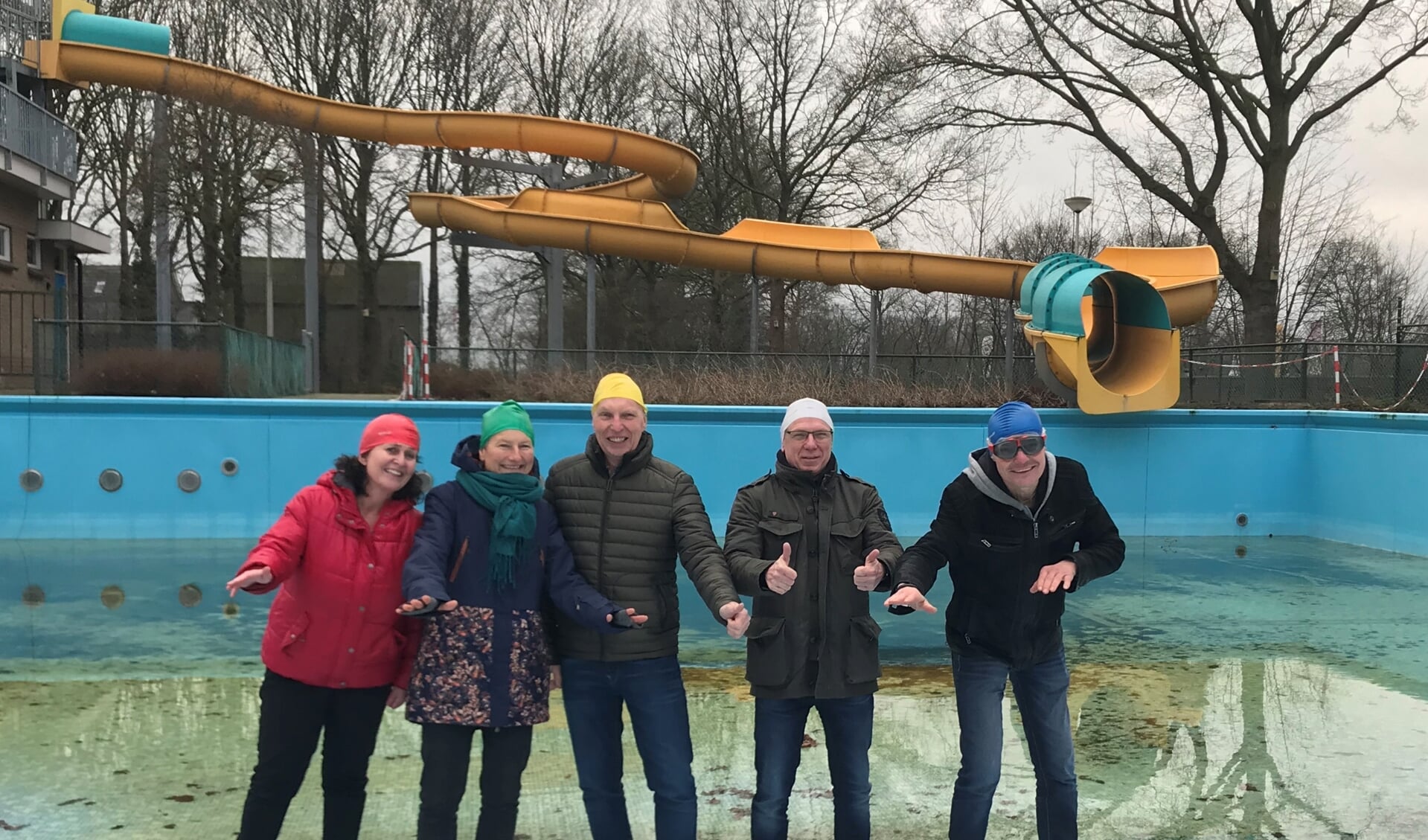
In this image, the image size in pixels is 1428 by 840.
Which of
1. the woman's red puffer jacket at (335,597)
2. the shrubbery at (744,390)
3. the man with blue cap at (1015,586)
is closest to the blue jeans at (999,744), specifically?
the man with blue cap at (1015,586)

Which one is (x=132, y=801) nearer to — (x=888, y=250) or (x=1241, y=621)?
(x=1241, y=621)

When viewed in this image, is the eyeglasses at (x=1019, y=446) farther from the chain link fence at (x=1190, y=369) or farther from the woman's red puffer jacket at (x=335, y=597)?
the chain link fence at (x=1190, y=369)

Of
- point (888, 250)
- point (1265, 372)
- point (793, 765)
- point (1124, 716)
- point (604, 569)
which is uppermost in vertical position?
point (888, 250)

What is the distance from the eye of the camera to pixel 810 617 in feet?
10.0

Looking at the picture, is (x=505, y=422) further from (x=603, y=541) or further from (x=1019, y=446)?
(x=1019, y=446)

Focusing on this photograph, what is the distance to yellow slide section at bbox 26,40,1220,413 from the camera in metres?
15.6

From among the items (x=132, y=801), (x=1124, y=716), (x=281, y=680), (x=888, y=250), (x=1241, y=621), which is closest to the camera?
(x=281, y=680)

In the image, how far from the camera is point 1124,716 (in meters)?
4.88

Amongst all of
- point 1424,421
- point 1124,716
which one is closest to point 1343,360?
point 1424,421

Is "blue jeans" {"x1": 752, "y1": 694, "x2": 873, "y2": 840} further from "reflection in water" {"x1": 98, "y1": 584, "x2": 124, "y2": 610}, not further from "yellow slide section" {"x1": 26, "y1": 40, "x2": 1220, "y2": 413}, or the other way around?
"yellow slide section" {"x1": 26, "y1": 40, "x2": 1220, "y2": 413}

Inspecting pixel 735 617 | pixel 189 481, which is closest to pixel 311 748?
pixel 735 617

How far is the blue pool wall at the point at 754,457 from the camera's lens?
10148mm

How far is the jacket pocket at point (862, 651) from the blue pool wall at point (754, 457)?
7.95 meters

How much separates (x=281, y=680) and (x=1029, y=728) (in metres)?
2.12
